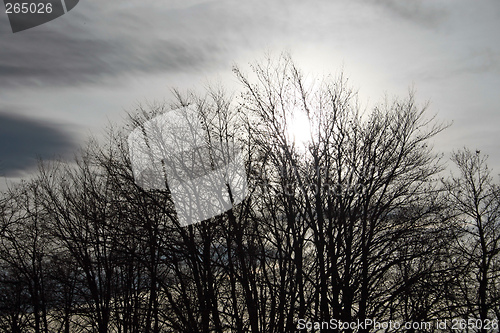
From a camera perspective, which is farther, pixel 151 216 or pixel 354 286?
pixel 151 216

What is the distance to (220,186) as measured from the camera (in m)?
12.7

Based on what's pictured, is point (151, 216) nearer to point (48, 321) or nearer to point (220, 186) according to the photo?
point (220, 186)

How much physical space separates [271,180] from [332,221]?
8.13ft

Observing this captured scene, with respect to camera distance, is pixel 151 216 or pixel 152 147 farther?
pixel 152 147

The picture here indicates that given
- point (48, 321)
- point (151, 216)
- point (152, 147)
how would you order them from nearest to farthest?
point (151, 216)
point (152, 147)
point (48, 321)

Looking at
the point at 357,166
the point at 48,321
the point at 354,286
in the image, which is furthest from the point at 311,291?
the point at 48,321

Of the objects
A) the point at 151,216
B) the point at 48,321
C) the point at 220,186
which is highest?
the point at 220,186

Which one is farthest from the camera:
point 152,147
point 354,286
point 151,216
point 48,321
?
point 48,321

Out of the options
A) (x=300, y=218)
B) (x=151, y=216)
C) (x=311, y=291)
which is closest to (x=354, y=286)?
(x=311, y=291)

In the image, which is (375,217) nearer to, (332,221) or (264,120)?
(332,221)

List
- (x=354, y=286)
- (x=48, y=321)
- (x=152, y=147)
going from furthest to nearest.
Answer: (x=48, y=321)
(x=152, y=147)
(x=354, y=286)

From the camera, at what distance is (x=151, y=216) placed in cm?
1220

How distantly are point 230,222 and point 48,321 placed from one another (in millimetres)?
13449

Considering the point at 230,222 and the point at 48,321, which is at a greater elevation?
the point at 230,222
